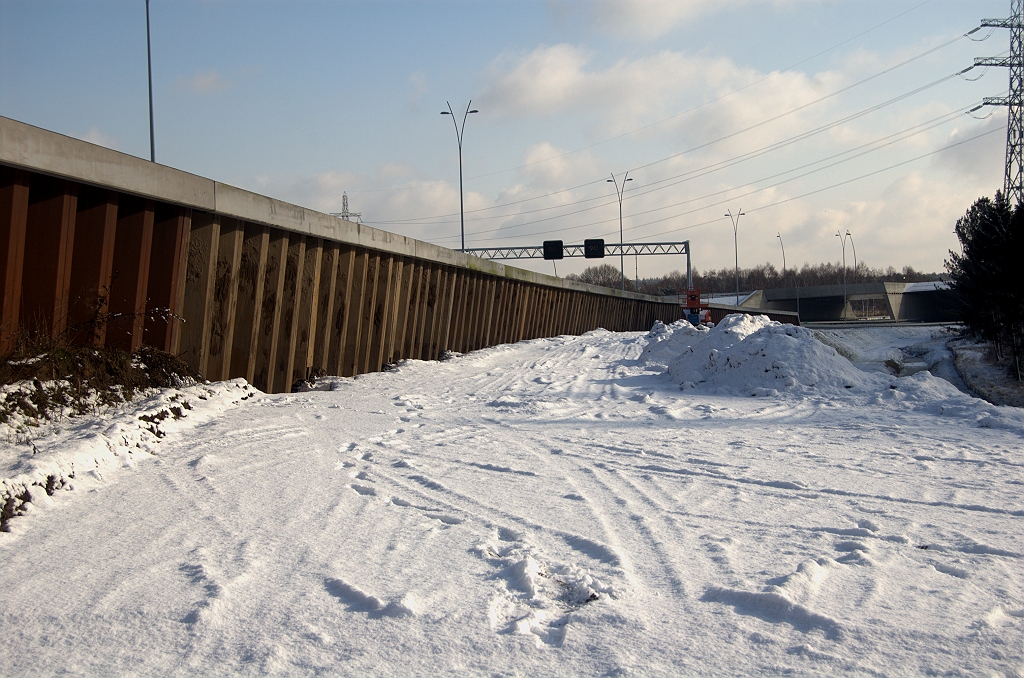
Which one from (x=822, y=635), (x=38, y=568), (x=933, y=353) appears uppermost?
(x=933, y=353)

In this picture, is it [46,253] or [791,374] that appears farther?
[791,374]

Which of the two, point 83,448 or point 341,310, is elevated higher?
point 341,310

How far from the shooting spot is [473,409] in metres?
10.4

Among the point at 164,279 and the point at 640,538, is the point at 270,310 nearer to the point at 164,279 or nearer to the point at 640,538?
the point at 164,279

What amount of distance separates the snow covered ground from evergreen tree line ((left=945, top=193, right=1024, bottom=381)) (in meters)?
17.1

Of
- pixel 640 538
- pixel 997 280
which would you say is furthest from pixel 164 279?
pixel 997 280

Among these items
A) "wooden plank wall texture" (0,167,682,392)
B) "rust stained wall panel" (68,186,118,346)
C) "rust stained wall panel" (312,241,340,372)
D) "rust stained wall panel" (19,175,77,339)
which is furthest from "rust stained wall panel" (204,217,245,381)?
"rust stained wall panel" (19,175,77,339)

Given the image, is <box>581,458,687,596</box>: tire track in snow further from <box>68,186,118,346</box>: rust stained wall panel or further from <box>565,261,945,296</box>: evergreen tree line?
<box>565,261,945,296</box>: evergreen tree line

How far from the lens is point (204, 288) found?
30.5 feet

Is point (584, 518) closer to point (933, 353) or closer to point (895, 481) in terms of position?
point (895, 481)

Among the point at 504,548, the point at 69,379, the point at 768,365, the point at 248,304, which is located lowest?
the point at 504,548

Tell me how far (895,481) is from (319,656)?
196 inches

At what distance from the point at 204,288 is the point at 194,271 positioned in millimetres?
251

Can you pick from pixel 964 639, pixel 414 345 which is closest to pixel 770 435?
pixel 964 639
